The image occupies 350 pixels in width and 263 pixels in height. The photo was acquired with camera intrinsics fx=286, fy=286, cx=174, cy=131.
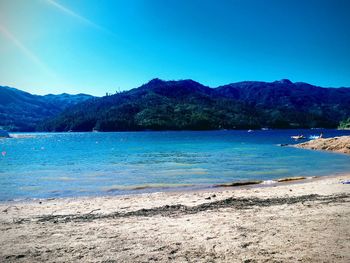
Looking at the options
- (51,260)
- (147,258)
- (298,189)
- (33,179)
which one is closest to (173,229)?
(147,258)

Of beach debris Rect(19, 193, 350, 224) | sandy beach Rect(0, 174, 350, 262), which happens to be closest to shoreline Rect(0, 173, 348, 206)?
sandy beach Rect(0, 174, 350, 262)

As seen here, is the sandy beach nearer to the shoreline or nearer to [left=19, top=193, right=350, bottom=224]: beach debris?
[left=19, top=193, right=350, bottom=224]: beach debris

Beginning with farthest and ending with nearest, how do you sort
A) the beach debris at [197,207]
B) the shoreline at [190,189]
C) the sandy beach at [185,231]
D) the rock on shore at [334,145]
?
1. the rock on shore at [334,145]
2. the shoreline at [190,189]
3. the beach debris at [197,207]
4. the sandy beach at [185,231]

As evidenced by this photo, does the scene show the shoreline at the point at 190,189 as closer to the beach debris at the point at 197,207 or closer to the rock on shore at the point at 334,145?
the beach debris at the point at 197,207

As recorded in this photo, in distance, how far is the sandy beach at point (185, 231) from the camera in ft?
25.8

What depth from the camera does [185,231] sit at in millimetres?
10031

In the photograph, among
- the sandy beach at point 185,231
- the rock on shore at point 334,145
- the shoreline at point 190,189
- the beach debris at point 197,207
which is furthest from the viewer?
the rock on shore at point 334,145

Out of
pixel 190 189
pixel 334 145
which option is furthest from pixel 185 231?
pixel 334 145

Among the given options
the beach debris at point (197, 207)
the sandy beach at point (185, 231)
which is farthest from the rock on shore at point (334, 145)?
the sandy beach at point (185, 231)

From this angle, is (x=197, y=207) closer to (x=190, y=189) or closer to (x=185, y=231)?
(x=185, y=231)

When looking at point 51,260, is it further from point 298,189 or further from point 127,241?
point 298,189

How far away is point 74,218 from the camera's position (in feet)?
41.1

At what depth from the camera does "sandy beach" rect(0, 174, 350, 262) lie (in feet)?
25.8

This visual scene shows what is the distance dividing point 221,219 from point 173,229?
2252 millimetres
